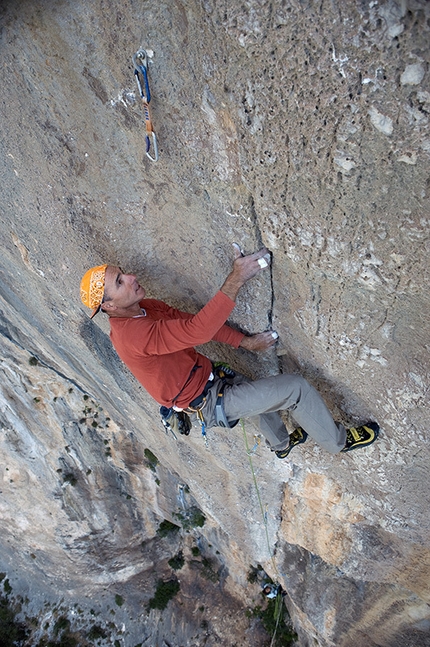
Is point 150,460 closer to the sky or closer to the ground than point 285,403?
closer to the ground

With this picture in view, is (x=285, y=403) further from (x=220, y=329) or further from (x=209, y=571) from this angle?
(x=209, y=571)

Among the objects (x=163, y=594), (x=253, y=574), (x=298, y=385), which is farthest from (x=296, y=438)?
(x=163, y=594)

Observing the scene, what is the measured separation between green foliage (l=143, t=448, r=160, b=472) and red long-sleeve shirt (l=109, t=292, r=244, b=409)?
4698mm

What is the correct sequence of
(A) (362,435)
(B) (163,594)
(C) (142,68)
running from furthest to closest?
(B) (163,594) → (A) (362,435) → (C) (142,68)

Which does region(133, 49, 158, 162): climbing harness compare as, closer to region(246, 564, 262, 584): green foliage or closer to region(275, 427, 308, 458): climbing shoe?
region(275, 427, 308, 458): climbing shoe

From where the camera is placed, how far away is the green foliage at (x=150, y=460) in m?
7.47

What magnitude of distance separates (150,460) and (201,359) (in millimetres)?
5079

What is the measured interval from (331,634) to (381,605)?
1202 millimetres

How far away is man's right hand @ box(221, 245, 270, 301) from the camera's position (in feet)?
8.21

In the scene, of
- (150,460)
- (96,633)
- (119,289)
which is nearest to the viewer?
(119,289)

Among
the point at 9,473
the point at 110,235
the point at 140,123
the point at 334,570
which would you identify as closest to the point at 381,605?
the point at 334,570

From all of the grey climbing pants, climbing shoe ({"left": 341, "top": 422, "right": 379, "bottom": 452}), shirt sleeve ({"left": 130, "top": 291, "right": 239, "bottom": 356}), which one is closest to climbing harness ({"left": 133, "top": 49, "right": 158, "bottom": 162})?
shirt sleeve ({"left": 130, "top": 291, "right": 239, "bottom": 356})

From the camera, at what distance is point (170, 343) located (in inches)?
102

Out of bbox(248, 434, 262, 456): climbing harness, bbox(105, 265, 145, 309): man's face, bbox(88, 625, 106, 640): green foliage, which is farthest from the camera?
bbox(88, 625, 106, 640): green foliage
